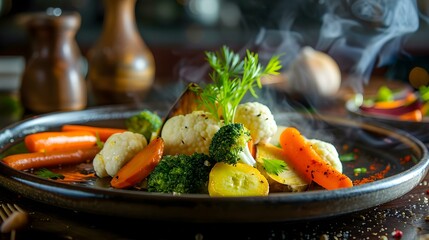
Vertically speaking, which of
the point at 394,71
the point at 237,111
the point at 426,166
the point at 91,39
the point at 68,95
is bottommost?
the point at 394,71

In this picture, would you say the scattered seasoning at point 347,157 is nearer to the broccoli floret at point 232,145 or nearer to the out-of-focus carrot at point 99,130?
the broccoli floret at point 232,145

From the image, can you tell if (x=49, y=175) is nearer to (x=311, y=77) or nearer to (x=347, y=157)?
(x=347, y=157)

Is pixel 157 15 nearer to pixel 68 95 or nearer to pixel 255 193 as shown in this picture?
pixel 68 95

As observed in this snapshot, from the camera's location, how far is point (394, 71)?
6.27 metres

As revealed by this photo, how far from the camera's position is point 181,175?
5.30ft

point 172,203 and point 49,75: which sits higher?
point 172,203

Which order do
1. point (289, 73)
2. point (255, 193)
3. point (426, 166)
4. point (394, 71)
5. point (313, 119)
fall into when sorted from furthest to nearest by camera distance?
point (394, 71)
point (289, 73)
point (313, 119)
point (426, 166)
point (255, 193)

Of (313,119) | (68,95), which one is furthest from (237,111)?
(68,95)

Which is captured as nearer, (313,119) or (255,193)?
(255,193)

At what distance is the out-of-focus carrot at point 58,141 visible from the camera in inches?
84.4

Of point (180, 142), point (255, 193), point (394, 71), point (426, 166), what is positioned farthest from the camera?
point (394, 71)

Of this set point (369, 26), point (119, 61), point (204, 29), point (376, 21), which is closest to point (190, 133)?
point (119, 61)

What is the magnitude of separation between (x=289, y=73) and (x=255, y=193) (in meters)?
2.19

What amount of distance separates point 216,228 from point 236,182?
5.5 inches
